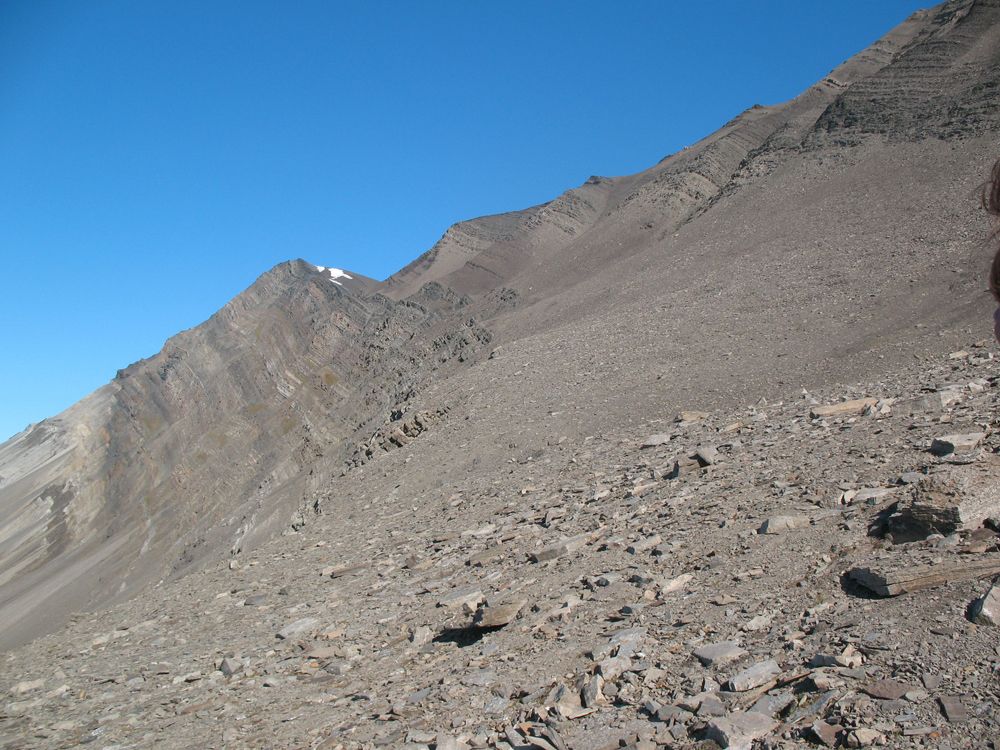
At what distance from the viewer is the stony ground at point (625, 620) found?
15.6 ft

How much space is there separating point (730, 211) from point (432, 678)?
3483cm

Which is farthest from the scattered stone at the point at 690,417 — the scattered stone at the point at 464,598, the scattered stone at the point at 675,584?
the scattered stone at the point at 675,584

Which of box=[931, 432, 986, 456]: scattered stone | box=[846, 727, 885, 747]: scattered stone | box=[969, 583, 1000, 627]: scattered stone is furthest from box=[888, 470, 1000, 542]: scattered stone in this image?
box=[846, 727, 885, 747]: scattered stone

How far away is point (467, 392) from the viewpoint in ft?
73.9

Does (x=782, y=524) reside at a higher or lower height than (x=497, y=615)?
lower

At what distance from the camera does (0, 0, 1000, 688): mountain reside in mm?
18438

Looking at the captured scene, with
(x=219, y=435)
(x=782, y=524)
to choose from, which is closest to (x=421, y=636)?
(x=782, y=524)

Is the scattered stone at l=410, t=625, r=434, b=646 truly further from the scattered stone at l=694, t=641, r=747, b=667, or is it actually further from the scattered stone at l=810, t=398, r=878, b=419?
the scattered stone at l=810, t=398, r=878, b=419

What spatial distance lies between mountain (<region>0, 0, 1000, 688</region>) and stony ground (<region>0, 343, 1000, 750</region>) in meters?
3.96

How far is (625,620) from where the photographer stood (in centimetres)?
654

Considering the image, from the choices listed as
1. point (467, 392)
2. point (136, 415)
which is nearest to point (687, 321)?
point (467, 392)

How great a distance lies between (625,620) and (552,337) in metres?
20.5

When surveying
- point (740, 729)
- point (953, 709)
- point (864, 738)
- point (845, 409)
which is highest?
point (740, 729)

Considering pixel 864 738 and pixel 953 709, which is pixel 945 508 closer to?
pixel 953 709
